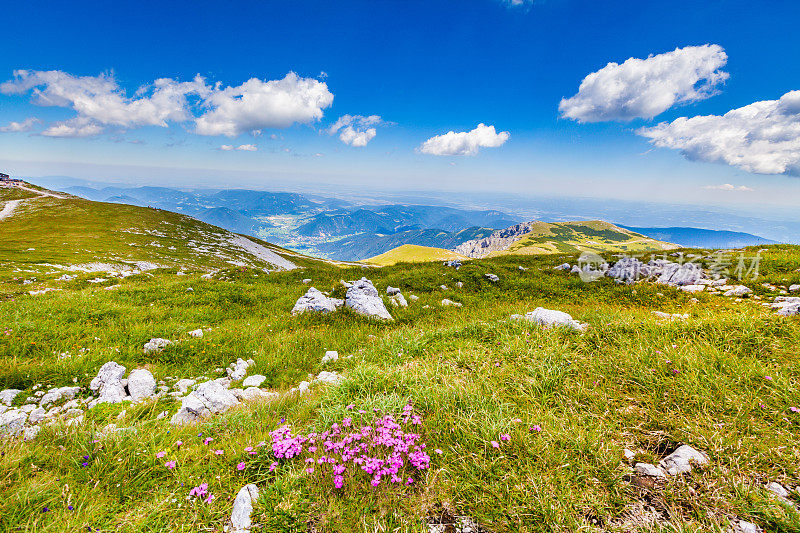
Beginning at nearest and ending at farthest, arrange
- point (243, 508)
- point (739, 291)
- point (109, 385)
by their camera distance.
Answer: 1. point (243, 508)
2. point (109, 385)
3. point (739, 291)

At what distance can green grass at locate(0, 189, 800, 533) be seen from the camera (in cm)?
268

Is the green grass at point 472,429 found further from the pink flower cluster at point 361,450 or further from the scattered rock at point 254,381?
the scattered rock at point 254,381

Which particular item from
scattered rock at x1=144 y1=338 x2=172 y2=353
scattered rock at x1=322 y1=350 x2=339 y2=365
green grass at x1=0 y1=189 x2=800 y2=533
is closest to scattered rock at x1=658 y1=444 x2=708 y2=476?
green grass at x1=0 y1=189 x2=800 y2=533

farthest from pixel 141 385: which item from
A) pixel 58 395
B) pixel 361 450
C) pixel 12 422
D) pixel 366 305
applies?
pixel 366 305

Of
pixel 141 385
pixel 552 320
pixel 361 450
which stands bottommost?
Result: pixel 141 385

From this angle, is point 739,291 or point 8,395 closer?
point 8,395

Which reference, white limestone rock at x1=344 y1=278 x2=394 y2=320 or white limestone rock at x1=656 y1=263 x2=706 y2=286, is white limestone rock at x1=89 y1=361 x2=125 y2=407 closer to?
white limestone rock at x1=344 y1=278 x2=394 y2=320

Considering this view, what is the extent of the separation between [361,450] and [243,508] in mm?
1178

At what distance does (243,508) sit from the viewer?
2773mm

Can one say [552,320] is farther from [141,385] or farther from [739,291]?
[739,291]

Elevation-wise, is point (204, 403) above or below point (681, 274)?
below

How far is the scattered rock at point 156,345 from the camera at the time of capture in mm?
6968

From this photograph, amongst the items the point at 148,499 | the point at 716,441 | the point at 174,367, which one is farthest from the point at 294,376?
the point at 716,441

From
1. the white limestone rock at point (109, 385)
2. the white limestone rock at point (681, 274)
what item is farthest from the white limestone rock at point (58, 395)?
the white limestone rock at point (681, 274)
